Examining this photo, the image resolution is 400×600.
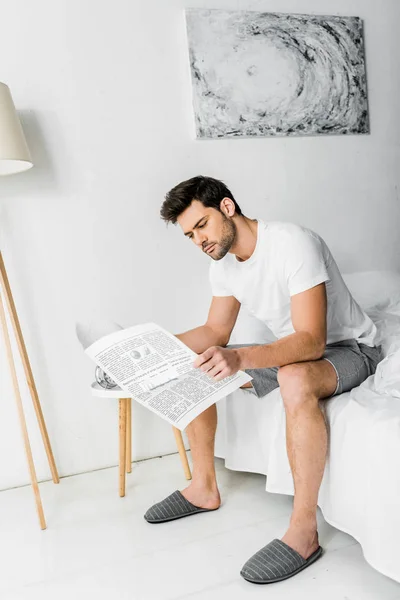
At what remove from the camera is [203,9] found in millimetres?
2717

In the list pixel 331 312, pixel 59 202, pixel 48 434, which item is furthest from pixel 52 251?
pixel 331 312

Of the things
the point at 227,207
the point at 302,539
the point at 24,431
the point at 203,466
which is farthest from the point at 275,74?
the point at 302,539

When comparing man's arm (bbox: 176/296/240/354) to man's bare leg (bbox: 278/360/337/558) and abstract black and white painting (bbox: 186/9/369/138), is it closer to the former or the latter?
man's bare leg (bbox: 278/360/337/558)

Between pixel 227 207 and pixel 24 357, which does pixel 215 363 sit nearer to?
pixel 227 207

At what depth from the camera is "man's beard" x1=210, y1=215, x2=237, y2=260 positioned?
2.05 meters

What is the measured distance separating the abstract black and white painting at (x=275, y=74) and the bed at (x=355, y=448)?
0.97 m

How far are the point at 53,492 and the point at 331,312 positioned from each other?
1272 millimetres

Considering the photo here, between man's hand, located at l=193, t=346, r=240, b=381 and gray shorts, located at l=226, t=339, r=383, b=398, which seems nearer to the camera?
man's hand, located at l=193, t=346, r=240, b=381

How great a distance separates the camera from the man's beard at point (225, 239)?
2.05 metres

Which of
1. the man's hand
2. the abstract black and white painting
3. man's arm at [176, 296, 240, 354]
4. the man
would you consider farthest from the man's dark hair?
the abstract black and white painting

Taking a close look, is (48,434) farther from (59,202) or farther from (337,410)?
(337,410)

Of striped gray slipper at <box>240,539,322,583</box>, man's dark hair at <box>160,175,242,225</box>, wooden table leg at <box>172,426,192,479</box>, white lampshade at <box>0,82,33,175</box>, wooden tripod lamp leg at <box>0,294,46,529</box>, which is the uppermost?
white lampshade at <box>0,82,33,175</box>

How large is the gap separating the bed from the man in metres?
0.06

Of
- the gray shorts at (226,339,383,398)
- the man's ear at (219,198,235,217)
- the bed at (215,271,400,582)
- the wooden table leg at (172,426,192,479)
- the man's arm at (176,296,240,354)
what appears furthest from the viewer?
the wooden table leg at (172,426,192,479)
